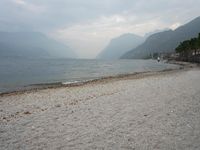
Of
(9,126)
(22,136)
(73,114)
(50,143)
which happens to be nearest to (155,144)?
(50,143)

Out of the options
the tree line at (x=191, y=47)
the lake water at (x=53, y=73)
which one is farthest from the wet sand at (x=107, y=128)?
the tree line at (x=191, y=47)

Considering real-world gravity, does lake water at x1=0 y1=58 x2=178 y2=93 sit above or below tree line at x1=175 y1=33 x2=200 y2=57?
below

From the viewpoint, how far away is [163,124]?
11.1 m

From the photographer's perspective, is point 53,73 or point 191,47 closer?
point 53,73

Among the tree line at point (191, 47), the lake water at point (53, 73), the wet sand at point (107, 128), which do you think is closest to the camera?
the wet sand at point (107, 128)

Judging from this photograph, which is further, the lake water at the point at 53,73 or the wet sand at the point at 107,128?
the lake water at the point at 53,73

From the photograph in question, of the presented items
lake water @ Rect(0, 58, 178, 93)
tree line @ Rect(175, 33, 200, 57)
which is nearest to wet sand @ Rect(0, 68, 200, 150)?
lake water @ Rect(0, 58, 178, 93)

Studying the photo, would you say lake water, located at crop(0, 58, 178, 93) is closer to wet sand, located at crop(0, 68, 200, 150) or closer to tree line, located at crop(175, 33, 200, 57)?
tree line, located at crop(175, 33, 200, 57)

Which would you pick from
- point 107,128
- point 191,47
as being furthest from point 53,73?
point 191,47

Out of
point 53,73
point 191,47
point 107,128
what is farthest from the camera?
point 191,47

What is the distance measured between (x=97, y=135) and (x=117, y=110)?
16.5 ft

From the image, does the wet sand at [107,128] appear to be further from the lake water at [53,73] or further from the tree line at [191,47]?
the tree line at [191,47]

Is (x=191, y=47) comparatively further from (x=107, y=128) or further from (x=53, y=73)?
(x=107, y=128)

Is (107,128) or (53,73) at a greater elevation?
(53,73)
